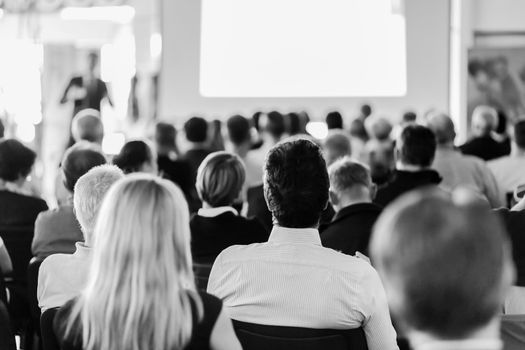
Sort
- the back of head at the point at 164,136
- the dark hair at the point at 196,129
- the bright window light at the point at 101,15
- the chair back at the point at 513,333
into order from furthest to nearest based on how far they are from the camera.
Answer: the bright window light at the point at 101,15, the back of head at the point at 164,136, the dark hair at the point at 196,129, the chair back at the point at 513,333

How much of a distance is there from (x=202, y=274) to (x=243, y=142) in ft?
9.90

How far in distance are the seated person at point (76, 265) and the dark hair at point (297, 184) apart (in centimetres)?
52

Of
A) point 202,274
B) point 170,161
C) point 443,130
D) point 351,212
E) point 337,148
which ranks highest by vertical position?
point 443,130

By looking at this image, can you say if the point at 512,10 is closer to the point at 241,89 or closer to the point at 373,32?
the point at 373,32

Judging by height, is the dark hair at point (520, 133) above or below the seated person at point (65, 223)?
above

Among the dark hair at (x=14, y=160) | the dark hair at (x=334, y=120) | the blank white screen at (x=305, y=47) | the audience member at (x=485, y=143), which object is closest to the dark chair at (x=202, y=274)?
the dark hair at (x=14, y=160)

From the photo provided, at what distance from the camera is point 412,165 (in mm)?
5102

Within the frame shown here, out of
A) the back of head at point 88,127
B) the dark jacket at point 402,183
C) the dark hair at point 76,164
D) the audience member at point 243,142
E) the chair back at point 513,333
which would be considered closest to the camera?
the chair back at point 513,333

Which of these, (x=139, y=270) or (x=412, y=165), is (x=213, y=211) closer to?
(x=412, y=165)

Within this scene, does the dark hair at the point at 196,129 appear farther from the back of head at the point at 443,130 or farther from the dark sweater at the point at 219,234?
the dark sweater at the point at 219,234

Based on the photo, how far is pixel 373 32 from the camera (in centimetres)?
1074

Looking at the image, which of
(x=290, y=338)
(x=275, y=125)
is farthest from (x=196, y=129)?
(x=290, y=338)

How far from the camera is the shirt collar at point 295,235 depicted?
8.90ft

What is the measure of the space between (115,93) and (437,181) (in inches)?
598
